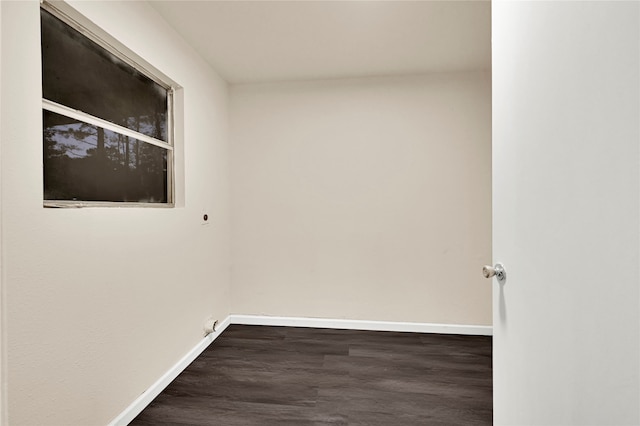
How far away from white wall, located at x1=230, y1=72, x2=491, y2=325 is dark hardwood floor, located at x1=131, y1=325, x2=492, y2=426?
0.39 meters

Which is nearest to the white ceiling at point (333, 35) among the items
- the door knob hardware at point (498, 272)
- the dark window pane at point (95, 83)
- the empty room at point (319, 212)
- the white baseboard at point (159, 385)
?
the empty room at point (319, 212)

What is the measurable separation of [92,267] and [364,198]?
2.08m

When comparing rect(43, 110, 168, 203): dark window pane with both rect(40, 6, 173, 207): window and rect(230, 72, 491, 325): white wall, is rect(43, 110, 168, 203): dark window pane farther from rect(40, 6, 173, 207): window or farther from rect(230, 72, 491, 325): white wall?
rect(230, 72, 491, 325): white wall

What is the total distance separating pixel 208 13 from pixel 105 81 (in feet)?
2.42

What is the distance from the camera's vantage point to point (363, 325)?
2.96m

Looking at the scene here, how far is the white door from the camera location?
483 millimetres

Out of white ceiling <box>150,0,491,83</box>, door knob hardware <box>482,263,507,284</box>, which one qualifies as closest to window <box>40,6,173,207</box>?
white ceiling <box>150,0,491,83</box>

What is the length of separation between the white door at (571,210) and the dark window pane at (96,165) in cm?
169

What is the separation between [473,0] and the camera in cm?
186

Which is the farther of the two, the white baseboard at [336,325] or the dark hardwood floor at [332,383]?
the white baseboard at [336,325]

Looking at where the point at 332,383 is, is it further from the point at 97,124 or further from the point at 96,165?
the point at 97,124

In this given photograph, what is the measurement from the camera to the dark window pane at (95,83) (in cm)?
135

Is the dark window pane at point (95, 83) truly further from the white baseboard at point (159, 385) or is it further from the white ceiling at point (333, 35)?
the white baseboard at point (159, 385)

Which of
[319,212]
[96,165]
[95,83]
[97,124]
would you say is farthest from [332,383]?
[95,83]
